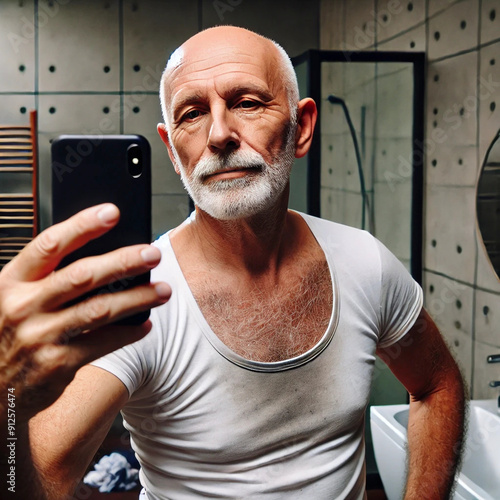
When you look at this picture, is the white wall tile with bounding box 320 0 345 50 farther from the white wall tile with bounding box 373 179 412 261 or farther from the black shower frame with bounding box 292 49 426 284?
the white wall tile with bounding box 373 179 412 261

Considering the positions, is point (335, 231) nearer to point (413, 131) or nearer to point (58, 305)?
point (58, 305)

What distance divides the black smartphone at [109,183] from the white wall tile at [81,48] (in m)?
3.01

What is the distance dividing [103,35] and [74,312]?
3.35 meters

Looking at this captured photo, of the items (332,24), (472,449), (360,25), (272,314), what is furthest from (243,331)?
(332,24)

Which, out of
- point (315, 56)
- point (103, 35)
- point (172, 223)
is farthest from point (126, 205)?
point (103, 35)

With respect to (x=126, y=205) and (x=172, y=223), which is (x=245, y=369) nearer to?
(x=126, y=205)

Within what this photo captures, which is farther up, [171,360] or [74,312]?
[74,312]

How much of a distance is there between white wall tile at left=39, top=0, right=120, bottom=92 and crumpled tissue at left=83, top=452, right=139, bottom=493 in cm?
220

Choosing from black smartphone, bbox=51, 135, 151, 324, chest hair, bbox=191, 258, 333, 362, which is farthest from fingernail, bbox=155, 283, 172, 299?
chest hair, bbox=191, 258, 333, 362

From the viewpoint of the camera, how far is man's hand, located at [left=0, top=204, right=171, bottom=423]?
0.45 meters

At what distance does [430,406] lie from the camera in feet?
3.88

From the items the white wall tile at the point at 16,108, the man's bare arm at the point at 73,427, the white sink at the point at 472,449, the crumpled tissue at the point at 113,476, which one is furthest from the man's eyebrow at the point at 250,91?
the white wall tile at the point at 16,108

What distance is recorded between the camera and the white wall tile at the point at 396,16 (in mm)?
2346

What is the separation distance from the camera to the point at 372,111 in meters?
2.48
